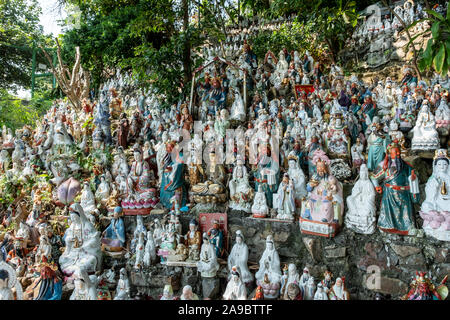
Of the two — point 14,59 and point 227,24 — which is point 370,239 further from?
point 14,59

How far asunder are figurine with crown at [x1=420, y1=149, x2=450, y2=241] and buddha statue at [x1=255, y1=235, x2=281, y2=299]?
8.59 ft

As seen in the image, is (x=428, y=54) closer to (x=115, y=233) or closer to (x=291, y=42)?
(x=115, y=233)

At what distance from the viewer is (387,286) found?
5992 mm

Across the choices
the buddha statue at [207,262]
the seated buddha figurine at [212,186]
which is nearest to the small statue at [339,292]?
the buddha statue at [207,262]

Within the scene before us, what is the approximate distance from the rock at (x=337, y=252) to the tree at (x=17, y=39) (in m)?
19.5

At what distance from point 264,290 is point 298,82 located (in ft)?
25.3

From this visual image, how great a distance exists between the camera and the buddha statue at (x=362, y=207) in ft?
20.4

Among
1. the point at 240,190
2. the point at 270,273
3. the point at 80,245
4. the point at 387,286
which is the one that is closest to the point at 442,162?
the point at 387,286

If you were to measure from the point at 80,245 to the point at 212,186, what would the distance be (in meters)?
3.11

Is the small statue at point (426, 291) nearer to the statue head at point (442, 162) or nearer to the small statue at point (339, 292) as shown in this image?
the small statue at point (339, 292)

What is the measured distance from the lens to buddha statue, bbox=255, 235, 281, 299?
6.11 metres

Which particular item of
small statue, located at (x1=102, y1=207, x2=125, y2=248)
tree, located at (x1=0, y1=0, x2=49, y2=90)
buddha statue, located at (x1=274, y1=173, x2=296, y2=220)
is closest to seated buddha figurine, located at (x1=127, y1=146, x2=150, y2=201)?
small statue, located at (x1=102, y1=207, x2=125, y2=248)

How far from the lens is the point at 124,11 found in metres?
12.5

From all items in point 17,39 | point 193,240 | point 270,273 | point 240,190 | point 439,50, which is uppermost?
point 17,39
